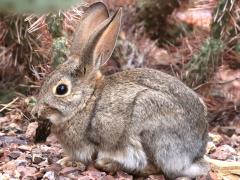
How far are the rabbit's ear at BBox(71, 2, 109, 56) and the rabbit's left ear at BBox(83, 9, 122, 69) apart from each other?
20 centimetres

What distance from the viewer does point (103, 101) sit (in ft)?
10.6

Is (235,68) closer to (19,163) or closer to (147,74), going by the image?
(147,74)

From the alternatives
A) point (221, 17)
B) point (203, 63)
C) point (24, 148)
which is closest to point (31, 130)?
point (24, 148)

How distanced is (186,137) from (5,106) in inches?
74.6

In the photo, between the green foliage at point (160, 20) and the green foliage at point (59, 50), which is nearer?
the green foliage at point (59, 50)

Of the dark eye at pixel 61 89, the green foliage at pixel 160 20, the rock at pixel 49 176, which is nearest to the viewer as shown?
the rock at pixel 49 176

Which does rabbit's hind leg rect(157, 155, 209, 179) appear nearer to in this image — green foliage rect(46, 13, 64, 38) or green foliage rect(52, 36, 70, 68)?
green foliage rect(52, 36, 70, 68)

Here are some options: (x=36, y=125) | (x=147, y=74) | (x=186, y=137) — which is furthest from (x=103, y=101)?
(x=36, y=125)

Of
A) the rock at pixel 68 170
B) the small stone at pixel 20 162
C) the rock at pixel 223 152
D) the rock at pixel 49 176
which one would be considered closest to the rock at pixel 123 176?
the rock at pixel 68 170

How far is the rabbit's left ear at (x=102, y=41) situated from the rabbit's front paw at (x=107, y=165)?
0.60 meters

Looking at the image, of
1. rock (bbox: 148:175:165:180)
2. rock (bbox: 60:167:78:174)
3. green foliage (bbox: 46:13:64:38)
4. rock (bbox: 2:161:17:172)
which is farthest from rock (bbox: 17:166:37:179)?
green foliage (bbox: 46:13:64:38)

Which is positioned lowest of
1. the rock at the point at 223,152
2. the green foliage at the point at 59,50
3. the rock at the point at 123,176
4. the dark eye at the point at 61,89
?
the rock at the point at 223,152

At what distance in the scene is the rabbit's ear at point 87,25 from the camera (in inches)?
137

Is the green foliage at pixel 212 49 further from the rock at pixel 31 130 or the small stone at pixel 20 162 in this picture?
the small stone at pixel 20 162
